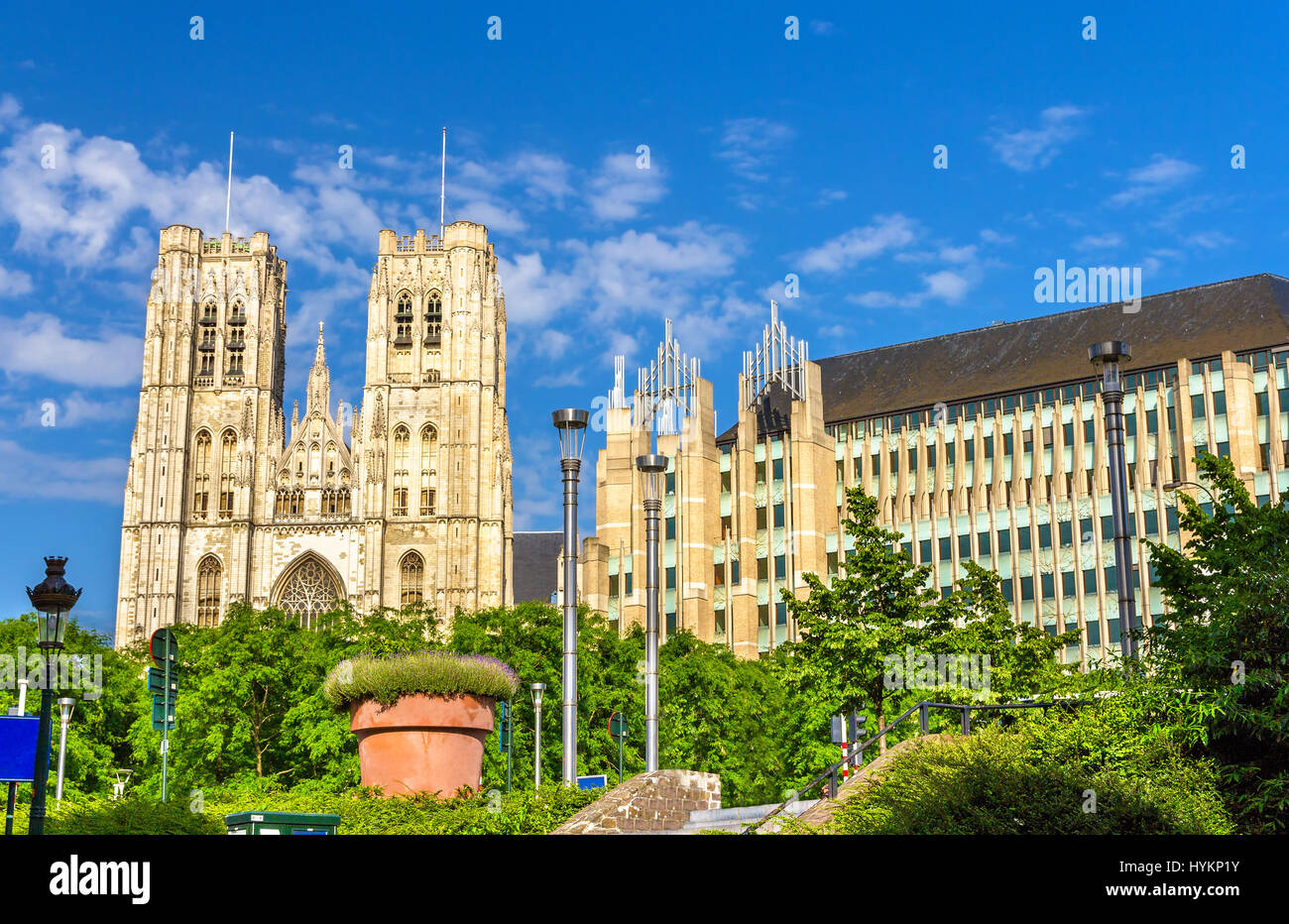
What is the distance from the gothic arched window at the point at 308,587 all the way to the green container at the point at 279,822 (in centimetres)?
9418

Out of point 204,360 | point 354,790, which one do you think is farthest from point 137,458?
point 354,790

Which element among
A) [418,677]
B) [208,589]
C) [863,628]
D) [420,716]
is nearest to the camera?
[418,677]

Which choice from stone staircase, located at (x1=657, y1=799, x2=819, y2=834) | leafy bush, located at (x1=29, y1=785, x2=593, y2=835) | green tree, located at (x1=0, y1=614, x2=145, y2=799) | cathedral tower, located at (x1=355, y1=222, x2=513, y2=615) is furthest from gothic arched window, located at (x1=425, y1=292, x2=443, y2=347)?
stone staircase, located at (x1=657, y1=799, x2=819, y2=834)

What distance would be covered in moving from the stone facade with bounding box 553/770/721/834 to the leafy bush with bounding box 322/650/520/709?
2118 millimetres

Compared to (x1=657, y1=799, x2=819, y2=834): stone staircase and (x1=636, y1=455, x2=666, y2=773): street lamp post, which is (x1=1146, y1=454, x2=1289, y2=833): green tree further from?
(x1=636, y1=455, x2=666, y2=773): street lamp post

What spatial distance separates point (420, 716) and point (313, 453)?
304ft

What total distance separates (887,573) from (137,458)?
85.2 meters

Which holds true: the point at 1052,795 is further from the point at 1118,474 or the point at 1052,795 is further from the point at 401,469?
the point at 401,469

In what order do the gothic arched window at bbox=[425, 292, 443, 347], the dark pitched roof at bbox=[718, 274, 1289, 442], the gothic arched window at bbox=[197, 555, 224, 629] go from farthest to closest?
the gothic arched window at bbox=[425, 292, 443, 347] → the gothic arched window at bbox=[197, 555, 224, 629] → the dark pitched roof at bbox=[718, 274, 1289, 442]

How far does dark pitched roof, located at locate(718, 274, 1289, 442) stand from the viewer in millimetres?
82125

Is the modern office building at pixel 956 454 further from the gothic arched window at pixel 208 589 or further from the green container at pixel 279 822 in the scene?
the green container at pixel 279 822

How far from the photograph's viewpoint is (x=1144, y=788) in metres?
13.1

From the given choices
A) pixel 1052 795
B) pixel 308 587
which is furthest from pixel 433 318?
pixel 1052 795

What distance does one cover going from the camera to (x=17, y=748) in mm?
16359
